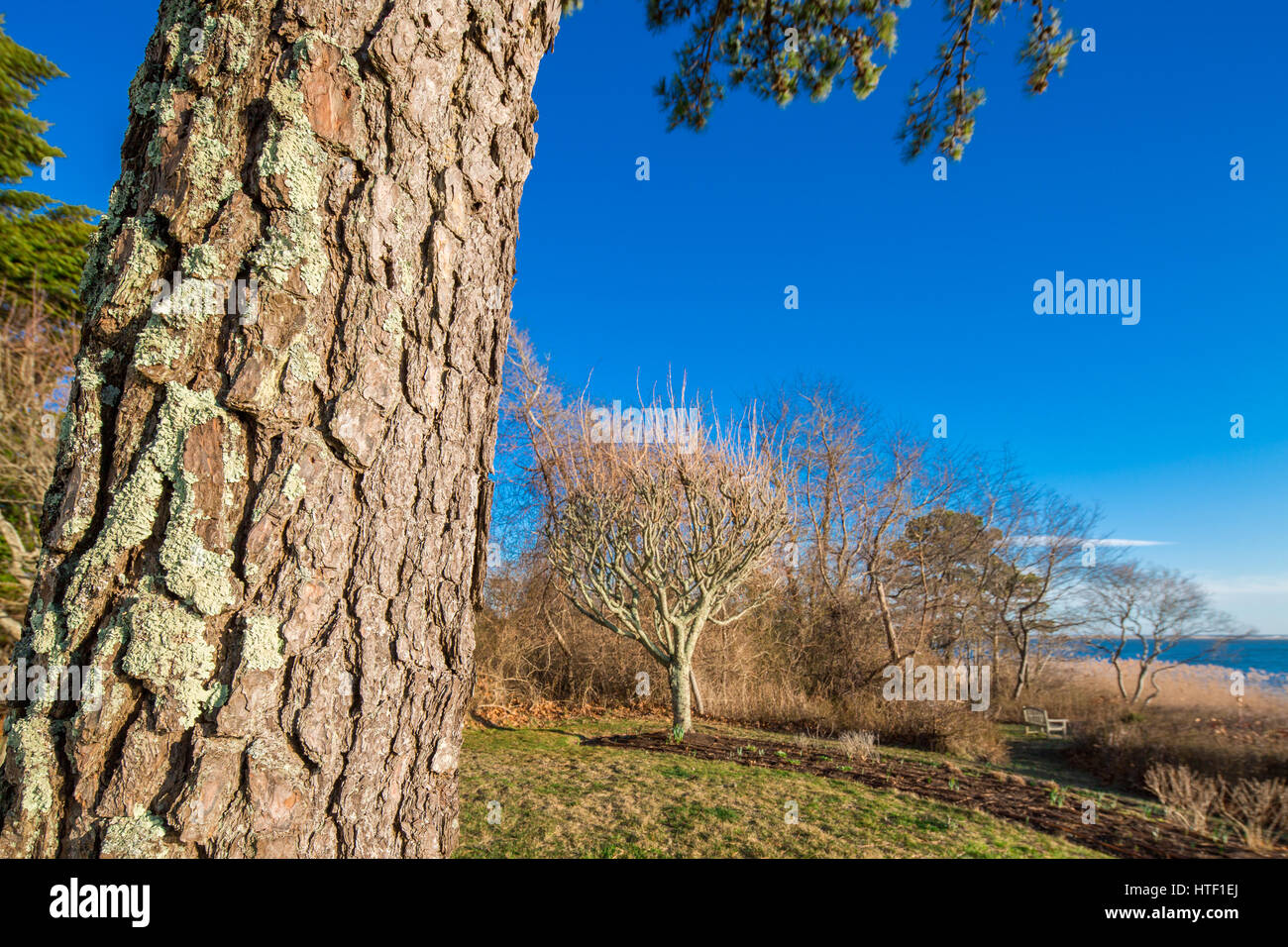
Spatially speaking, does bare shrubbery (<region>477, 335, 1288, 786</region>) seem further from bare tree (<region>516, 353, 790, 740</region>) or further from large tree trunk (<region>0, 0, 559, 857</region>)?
large tree trunk (<region>0, 0, 559, 857</region>)

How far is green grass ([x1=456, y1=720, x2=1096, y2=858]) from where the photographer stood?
4484 mm

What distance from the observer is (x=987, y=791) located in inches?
267

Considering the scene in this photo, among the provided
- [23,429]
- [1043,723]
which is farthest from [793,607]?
[23,429]

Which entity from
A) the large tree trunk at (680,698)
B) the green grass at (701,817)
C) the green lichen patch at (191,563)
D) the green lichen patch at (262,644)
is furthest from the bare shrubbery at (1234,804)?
the green lichen patch at (191,563)

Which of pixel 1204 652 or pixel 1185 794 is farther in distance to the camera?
pixel 1204 652

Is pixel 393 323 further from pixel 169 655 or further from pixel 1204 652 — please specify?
pixel 1204 652

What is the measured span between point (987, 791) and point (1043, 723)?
8587 millimetres

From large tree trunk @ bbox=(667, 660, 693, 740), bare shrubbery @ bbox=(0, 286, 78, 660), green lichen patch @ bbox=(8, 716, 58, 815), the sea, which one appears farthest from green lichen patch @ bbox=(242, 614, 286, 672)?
the sea

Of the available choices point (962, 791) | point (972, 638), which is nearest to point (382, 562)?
point (962, 791)

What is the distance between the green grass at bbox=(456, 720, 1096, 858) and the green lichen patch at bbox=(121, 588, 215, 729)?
397 centimetres

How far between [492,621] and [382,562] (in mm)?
13865

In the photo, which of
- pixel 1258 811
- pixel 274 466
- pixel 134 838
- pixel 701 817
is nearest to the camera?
pixel 134 838

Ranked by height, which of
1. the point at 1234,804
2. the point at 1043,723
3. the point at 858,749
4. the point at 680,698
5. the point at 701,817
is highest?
the point at 701,817

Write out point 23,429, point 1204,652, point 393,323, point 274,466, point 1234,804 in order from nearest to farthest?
point 274,466 → point 393,323 → point 1234,804 → point 23,429 → point 1204,652
